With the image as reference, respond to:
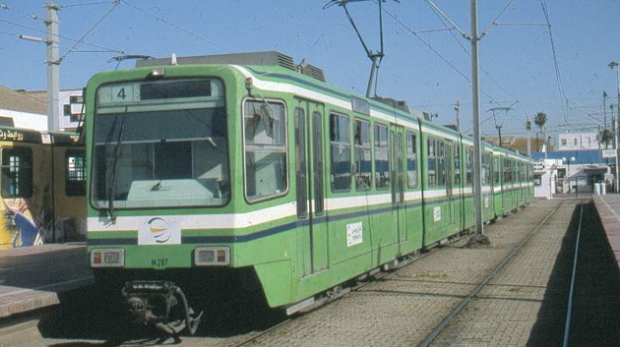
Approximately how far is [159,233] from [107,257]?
67 centimetres

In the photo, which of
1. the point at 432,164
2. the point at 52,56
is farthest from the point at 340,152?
the point at 52,56

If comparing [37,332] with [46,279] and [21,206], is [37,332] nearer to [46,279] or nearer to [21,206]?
[46,279]

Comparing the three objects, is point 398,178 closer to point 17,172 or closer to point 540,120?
point 17,172

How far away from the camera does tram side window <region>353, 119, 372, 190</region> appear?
12.1 meters

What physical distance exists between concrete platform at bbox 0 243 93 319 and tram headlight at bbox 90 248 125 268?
1.11 m

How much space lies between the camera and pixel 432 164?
18516 mm

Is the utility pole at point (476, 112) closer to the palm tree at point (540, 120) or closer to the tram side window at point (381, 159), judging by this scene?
the tram side window at point (381, 159)

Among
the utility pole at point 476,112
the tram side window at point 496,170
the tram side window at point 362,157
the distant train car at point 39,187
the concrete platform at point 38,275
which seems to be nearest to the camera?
the concrete platform at point 38,275

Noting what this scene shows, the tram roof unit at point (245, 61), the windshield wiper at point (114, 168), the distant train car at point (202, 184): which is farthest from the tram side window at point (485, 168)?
the windshield wiper at point (114, 168)

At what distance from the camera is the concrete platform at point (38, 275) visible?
32.0 feet

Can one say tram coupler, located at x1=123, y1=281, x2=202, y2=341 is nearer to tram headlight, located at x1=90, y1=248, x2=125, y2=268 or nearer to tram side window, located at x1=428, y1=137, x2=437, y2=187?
tram headlight, located at x1=90, y1=248, x2=125, y2=268

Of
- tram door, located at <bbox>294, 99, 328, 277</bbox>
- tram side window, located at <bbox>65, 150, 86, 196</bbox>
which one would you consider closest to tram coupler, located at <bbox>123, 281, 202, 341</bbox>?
tram door, located at <bbox>294, 99, 328, 277</bbox>

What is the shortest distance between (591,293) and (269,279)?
6.52 m

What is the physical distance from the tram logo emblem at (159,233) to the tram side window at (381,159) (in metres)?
4.97
